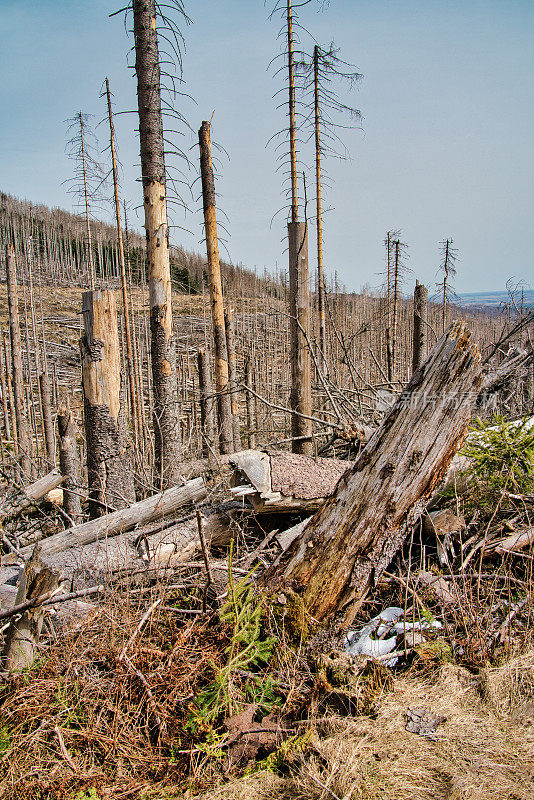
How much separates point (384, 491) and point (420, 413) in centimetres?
45

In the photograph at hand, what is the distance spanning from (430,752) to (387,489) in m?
1.11

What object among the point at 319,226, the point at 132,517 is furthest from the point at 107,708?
the point at 319,226

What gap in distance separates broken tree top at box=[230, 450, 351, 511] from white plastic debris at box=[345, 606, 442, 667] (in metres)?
1.04

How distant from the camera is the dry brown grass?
184 cm

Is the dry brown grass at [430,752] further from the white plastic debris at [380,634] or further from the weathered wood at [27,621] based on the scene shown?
the weathered wood at [27,621]

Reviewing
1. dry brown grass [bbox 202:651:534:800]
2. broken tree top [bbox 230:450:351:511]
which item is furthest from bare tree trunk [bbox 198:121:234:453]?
dry brown grass [bbox 202:651:534:800]

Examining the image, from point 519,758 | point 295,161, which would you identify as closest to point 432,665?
point 519,758

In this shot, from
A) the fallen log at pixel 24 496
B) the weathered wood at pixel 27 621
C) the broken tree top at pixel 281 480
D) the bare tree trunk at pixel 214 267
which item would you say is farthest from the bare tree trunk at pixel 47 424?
the weathered wood at pixel 27 621

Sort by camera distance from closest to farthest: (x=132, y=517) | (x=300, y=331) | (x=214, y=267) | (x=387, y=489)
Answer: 1. (x=387, y=489)
2. (x=132, y=517)
3. (x=300, y=331)
4. (x=214, y=267)

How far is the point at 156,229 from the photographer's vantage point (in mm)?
6125

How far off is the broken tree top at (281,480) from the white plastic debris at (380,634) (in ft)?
3.40

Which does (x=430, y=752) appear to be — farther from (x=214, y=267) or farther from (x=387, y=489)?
(x=214, y=267)

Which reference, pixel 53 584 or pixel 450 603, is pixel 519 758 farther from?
pixel 53 584

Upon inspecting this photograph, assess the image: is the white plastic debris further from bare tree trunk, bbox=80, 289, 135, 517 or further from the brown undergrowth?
bare tree trunk, bbox=80, 289, 135, 517
